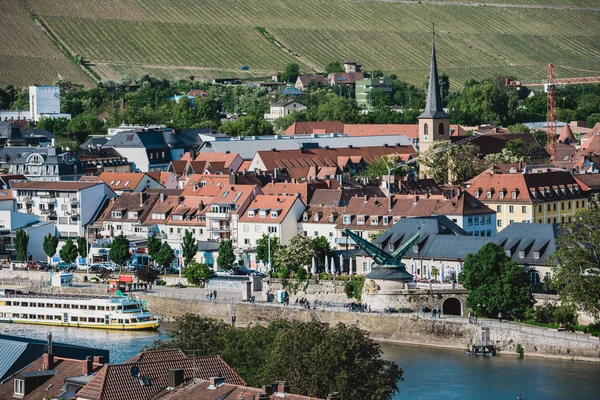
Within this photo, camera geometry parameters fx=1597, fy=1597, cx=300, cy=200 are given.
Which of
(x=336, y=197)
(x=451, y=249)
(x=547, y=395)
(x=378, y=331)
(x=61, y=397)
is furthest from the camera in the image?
(x=336, y=197)

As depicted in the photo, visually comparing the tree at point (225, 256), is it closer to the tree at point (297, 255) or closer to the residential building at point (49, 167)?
the tree at point (297, 255)

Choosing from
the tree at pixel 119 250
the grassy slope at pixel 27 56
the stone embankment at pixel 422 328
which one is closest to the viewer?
the stone embankment at pixel 422 328

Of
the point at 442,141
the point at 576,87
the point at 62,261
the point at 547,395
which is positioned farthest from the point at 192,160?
the point at 576,87

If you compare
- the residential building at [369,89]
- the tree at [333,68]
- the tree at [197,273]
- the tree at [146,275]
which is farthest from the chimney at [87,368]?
the tree at [333,68]

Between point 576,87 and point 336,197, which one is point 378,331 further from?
point 576,87

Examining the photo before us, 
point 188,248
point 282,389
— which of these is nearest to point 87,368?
point 282,389
